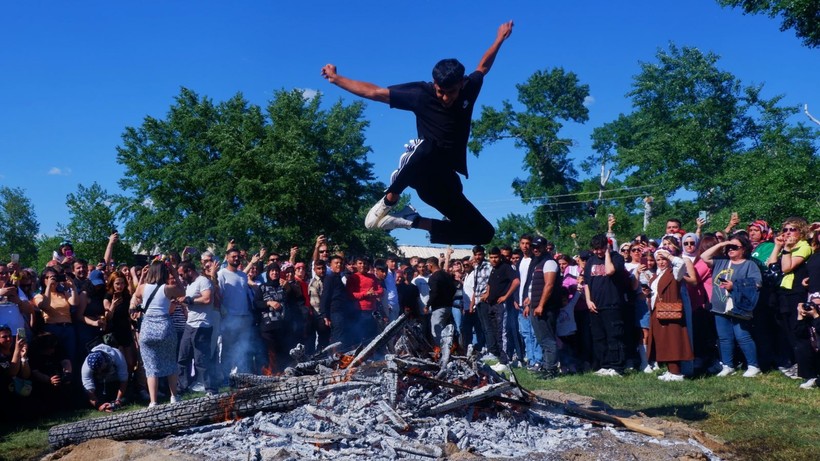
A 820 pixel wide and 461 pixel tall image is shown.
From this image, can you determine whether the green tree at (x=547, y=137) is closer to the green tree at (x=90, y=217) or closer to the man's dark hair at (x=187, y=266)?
the green tree at (x=90, y=217)

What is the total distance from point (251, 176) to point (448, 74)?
90.0 ft

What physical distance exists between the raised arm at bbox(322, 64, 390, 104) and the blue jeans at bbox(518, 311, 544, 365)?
251 inches

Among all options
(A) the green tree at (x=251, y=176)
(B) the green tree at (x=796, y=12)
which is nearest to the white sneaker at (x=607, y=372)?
(B) the green tree at (x=796, y=12)

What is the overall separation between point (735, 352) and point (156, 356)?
7.68 m

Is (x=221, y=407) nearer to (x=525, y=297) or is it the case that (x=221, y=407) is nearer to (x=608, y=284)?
(x=525, y=297)

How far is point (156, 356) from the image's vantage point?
27.6 feet

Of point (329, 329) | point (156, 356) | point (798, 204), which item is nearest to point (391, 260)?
point (329, 329)

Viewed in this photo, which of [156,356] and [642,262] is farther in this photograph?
[642,262]

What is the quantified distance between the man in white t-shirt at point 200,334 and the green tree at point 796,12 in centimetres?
1826

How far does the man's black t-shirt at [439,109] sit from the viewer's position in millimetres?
5688

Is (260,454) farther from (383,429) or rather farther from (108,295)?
(108,295)

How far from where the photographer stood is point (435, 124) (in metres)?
5.72

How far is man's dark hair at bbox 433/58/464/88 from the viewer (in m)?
5.46

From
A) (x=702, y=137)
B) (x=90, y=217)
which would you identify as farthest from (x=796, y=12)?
(x=90, y=217)
